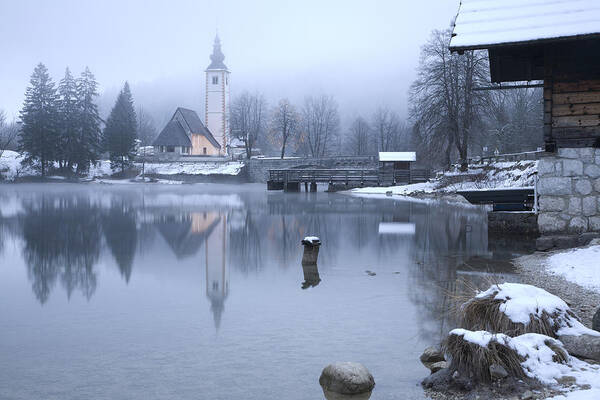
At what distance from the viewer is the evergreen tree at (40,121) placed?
237 feet

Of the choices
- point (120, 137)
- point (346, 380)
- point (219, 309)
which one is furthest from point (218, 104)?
point (346, 380)

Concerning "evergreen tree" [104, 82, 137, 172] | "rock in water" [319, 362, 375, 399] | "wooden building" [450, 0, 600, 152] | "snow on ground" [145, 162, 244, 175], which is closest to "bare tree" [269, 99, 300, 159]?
"snow on ground" [145, 162, 244, 175]

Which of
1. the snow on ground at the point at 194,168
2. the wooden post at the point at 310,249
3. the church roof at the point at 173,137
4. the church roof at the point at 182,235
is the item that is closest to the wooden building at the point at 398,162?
the snow on ground at the point at 194,168

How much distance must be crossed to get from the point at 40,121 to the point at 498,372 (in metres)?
76.5

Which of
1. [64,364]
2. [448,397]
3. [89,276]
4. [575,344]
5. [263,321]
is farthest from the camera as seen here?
[89,276]

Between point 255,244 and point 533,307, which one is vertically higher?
point 533,307

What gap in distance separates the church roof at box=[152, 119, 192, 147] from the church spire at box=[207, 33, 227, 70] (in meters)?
17.6

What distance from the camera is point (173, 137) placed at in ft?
297

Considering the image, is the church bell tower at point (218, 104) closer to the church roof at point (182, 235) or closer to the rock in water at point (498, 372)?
the church roof at point (182, 235)

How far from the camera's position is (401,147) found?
114000mm

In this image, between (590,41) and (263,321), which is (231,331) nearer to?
(263,321)

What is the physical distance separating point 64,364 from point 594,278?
8540 mm

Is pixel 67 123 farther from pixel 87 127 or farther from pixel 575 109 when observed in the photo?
pixel 575 109

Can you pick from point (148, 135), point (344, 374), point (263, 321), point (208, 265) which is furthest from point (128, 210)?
point (148, 135)
